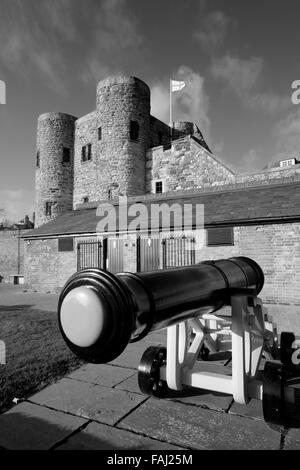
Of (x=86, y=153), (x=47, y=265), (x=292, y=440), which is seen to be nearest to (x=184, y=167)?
(x=86, y=153)

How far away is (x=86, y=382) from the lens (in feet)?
12.9

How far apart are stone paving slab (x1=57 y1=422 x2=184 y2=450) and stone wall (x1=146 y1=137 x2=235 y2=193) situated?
21621mm

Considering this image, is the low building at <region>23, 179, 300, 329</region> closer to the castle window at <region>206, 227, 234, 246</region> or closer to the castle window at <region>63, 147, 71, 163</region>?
the castle window at <region>206, 227, 234, 246</region>

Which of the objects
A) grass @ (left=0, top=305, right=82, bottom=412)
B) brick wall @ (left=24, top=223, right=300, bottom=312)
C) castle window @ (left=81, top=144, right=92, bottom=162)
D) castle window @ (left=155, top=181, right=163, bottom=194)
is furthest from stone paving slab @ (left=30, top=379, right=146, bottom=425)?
castle window @ (left=81, top=144, right=92, bottom=162)

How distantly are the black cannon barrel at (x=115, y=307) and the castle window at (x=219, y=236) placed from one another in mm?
8342

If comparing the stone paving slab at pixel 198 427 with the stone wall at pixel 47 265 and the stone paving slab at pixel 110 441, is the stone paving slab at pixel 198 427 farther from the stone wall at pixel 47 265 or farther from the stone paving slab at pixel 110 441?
the stone wall at pixel 47 265

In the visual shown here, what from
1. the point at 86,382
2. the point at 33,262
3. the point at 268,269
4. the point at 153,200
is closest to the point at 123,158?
the point at 153,200

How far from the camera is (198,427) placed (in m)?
2.91

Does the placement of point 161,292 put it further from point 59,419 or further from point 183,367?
point 59,419

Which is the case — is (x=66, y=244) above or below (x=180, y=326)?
above

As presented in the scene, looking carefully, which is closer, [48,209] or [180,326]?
[180,326]

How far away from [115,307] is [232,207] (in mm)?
10418

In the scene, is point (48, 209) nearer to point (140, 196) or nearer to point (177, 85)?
point (140, 196)

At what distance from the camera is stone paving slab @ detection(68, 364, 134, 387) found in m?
3.96
